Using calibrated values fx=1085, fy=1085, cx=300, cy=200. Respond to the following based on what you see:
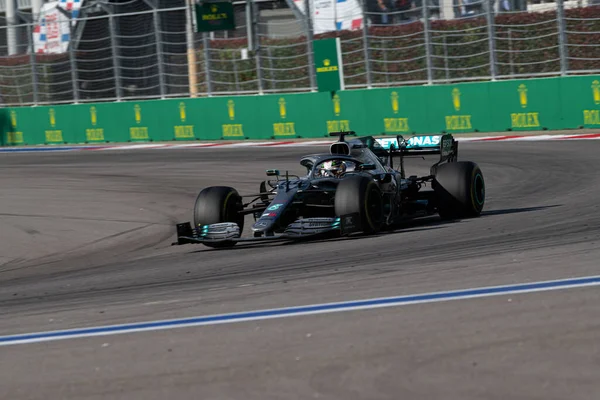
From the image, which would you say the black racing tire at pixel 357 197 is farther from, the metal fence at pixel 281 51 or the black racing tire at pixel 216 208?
the metal fence at pixel 281 51

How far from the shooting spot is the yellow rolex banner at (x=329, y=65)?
2678cm

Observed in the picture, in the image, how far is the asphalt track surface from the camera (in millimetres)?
5242

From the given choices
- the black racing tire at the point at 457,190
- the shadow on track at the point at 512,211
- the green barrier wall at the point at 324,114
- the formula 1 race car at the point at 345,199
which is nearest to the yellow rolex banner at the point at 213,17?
the green barrier wall at the point at 324,114

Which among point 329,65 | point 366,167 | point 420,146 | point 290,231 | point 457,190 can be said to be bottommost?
point 290,231

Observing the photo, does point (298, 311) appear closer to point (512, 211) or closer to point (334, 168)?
point (334, 168)

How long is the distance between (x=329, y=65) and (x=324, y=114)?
Result: 129 cm

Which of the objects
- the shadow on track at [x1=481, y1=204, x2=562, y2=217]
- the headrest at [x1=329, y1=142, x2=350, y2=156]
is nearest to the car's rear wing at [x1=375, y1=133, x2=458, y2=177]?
the shadow on track at [x1=481, y1=204, x2=562, y2=217]

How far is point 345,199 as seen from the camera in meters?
11.3

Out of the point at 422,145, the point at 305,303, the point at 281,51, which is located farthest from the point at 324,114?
the point at 305,303

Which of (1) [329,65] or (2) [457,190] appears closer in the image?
(2) [457,190]

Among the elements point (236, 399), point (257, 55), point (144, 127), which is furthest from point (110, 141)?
point (236, 399)

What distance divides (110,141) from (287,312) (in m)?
24.3

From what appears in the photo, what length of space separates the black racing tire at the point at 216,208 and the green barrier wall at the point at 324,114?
1263 cm

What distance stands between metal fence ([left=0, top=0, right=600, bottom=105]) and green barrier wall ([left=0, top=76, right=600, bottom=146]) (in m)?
0.46
